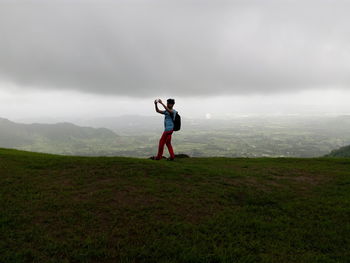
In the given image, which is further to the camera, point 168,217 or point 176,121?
point 176,121

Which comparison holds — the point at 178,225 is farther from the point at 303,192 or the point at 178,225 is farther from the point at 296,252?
the point at 303,192

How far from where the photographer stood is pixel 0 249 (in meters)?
5.01

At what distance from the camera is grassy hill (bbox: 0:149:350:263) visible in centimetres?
510

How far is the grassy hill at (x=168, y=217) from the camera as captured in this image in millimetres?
5102

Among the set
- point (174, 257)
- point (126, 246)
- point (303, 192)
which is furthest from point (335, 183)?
point (126, 246)

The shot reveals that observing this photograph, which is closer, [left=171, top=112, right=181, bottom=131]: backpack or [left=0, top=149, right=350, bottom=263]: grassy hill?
[left=0, top=149, right=350, bottom=263]: grassy hill

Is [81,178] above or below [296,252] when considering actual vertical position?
above

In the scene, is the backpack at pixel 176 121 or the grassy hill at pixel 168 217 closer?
the grassy hill at pixel 168 217

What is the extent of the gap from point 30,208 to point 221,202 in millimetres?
7386

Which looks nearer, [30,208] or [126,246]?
[126,246]

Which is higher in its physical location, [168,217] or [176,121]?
[176,121]

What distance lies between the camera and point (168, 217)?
22.7 ft

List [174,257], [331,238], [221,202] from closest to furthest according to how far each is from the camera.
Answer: [174,257]
[331,238]
[221,202]

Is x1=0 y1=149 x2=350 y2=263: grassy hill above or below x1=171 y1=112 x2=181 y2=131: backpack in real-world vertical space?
below
